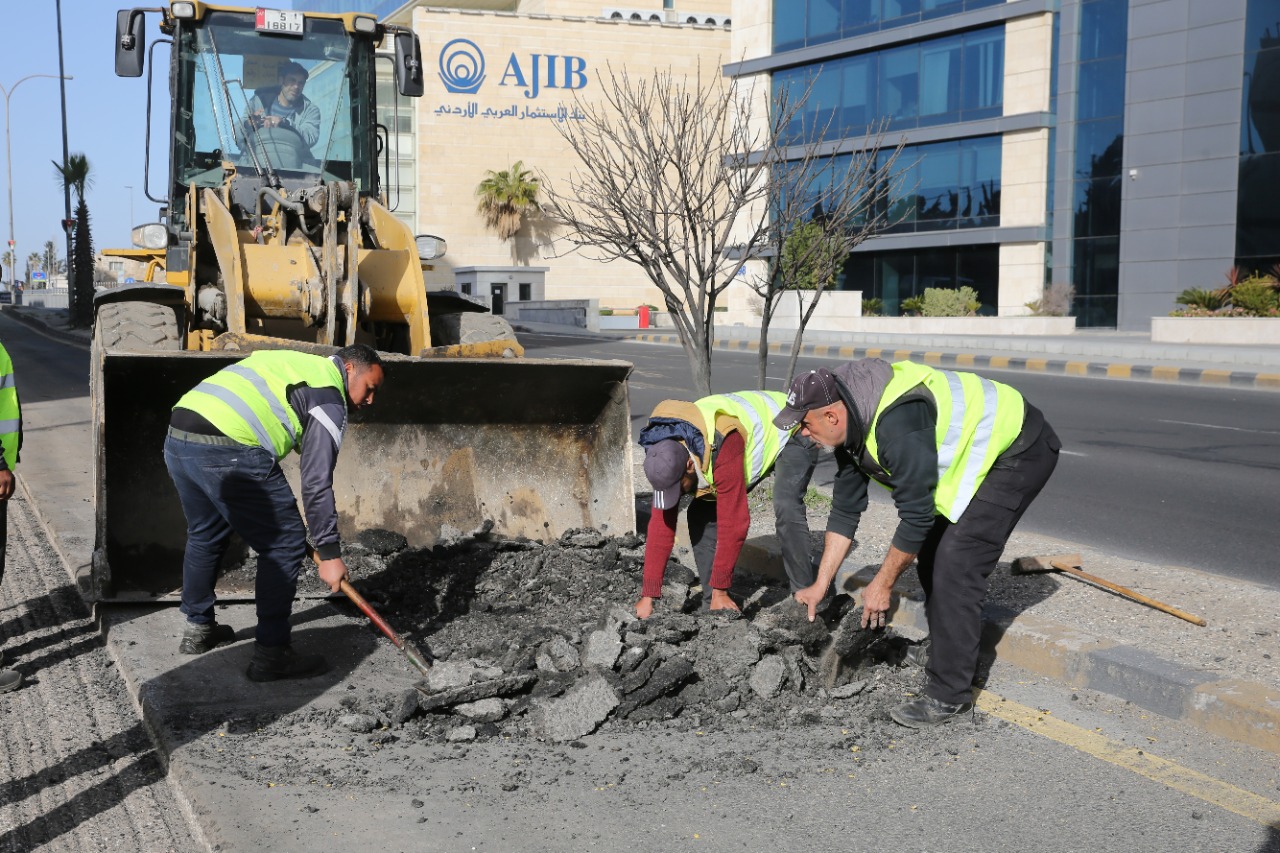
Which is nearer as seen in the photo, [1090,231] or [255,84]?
[255,84]

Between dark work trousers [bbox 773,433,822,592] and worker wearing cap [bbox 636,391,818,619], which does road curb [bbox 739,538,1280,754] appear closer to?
dark work trousers [bbox 773,433,822,592]

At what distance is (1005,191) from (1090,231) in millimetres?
2782

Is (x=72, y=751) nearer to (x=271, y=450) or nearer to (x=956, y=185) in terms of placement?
(x=271, y=450)

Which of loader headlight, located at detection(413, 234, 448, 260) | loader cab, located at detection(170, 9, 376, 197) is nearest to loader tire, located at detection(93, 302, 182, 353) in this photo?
loader cab, located at detection(170, 9, 376, 197)

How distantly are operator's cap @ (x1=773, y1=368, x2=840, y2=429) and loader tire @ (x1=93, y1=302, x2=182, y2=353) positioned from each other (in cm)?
432

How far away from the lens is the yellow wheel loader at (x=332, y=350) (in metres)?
6.07

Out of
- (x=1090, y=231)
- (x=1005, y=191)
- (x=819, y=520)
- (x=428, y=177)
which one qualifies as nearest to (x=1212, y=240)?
(x=1090, y=231)

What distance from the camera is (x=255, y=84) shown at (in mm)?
8531

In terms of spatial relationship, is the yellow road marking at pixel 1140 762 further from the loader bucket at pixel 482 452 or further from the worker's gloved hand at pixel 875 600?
the loader bucket at pixel 482 452

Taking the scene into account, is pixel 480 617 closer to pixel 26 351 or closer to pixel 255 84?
pixel 255 84

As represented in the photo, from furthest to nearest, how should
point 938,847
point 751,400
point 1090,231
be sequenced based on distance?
point 1090,231, point 751,400, point 938,847

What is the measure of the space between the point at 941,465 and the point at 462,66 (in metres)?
51.3

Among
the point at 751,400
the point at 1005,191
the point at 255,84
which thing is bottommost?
the point at 751,400

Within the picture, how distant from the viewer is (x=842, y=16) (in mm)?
38531
